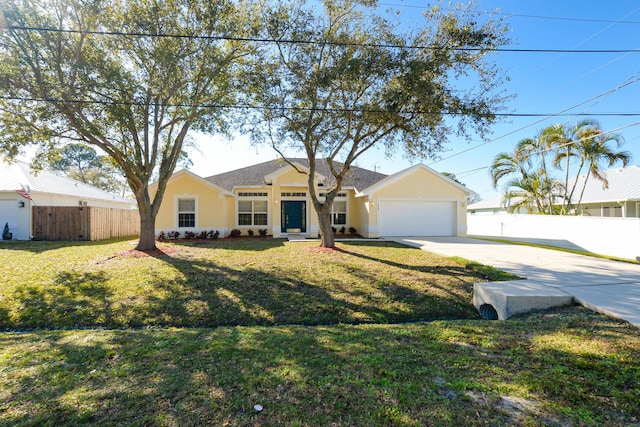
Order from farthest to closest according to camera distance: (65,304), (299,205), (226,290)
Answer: (299,205), (226,290), (65,304)

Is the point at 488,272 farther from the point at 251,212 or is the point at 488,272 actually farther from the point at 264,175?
the point at 264,175

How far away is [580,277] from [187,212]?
16.9m

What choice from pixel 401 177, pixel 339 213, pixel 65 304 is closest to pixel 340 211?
pixel 339 213

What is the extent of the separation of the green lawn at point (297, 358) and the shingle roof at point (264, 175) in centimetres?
1134

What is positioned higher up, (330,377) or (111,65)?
(111,65)

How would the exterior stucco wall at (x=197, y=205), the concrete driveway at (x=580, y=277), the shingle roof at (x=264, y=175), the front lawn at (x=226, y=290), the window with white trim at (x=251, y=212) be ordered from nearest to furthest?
the concrete driveway at (x=580, y=277) < the front lawn at (x=226, y=290) < the exterior stucco wall at (x=197, y=205) < the window with white trim at (x=251, y=212) < the shingle roof at (x=264, y=175)

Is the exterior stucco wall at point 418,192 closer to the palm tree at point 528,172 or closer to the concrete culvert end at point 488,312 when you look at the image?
the palm tree at point 528,172

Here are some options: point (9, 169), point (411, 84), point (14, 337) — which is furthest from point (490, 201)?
point (9, 169)

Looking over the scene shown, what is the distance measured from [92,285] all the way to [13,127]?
24.8 ft

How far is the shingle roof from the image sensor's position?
18375 millimetres

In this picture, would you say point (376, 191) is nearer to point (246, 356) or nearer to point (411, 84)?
point (411, 84)

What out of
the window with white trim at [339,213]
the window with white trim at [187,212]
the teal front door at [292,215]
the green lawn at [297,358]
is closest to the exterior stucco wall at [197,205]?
the window with white trim at [187,212]

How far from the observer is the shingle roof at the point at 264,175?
18.4 metres

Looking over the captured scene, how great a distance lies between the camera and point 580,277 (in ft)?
23.3
